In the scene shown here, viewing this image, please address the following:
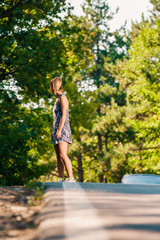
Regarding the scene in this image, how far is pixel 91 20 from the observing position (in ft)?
135

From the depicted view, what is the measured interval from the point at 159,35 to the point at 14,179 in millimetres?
17324

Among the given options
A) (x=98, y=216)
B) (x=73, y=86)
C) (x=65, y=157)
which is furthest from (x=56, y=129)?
(x=73, y=86)

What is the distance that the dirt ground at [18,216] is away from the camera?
3.15 metres

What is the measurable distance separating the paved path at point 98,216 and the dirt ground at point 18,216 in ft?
0.53

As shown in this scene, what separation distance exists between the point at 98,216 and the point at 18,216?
1.21 metres

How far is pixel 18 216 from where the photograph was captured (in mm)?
3783

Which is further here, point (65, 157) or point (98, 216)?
point (65, 157)

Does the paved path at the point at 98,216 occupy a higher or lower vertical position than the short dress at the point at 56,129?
lower

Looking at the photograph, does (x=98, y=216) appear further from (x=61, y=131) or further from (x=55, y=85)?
(x=55, y=85)

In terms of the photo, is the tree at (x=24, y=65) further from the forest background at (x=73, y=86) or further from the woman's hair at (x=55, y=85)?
the woman's hair at (x=55, y=85)

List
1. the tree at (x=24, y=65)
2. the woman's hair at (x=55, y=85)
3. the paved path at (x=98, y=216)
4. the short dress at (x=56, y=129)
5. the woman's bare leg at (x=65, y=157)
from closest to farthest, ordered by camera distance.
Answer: the paved path at (x=98, y=216)
the woman's bare leg at (x=65, y=157)
the short dress at (x=56, y=129)
the woman's hair at (x=55, y=85)
the tree at (x=24, y=65)

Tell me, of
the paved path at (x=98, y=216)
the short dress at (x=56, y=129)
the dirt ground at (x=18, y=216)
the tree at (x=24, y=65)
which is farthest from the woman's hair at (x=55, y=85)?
the tree at (x=24, y=65)

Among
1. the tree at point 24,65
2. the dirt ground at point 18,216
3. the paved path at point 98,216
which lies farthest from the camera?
the tree at point 24,65

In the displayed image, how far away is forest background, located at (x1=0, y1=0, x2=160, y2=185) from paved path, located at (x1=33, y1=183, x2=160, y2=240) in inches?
87.0
